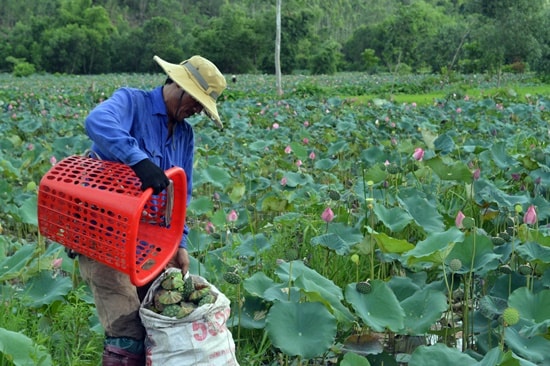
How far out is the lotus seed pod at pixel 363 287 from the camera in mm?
2006

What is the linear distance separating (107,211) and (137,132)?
16.0 inches

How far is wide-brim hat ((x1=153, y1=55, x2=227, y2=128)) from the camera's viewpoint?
198 centimetres

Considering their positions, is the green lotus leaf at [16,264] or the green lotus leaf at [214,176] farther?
the green lotus leaf at [214,176]

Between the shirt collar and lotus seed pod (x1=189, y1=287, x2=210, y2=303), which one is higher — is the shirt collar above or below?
Result: above

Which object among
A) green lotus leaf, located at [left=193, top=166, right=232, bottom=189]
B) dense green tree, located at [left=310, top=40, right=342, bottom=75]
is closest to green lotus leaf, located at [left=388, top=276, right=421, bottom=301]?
green lotus leaf, located at [left=193, top=166, right=232, bottom=189]

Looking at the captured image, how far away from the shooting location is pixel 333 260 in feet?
9.35

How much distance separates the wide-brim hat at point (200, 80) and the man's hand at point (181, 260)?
484 millimetres

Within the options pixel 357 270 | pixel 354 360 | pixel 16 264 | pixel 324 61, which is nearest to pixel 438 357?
pixel 354 360

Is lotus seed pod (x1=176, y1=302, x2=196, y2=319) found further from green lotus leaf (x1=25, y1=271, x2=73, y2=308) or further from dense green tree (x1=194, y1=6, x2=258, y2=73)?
dense green tree (x1=194, y1=6, x2=258, y2=73)

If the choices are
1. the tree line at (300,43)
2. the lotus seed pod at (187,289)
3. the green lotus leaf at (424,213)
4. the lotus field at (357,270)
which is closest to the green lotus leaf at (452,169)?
the lotus field at (357,270)

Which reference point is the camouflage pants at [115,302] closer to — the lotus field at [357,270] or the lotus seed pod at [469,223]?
the lotus field at [357,270]

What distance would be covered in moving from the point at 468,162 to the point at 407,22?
21.8 m

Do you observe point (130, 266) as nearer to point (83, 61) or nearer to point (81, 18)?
point (83, 61)

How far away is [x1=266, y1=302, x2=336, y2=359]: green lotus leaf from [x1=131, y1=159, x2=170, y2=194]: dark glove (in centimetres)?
47
